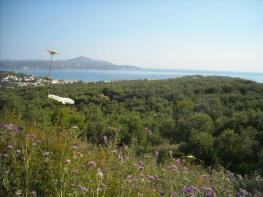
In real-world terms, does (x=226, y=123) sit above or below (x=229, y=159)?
above

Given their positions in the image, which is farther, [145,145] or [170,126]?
[170,126]

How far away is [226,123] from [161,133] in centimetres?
355

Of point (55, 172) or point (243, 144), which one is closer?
point (55, 172)

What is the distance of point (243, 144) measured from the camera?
23.3ft

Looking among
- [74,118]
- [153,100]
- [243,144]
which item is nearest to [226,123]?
[243,144]

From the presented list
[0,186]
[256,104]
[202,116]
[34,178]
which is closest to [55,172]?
[34,178]

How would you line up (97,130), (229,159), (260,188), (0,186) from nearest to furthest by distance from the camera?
(0,186)
(260,188)
(229,159)
(97,130)

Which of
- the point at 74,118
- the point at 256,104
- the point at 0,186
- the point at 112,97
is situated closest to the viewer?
the point at 0,186

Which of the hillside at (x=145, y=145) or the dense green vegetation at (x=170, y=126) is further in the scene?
the dense green vegetation at (x=170, y=126)

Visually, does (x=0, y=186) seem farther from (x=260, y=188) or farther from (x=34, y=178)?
(x=260, y=188)

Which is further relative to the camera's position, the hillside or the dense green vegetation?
the dense green vegetation

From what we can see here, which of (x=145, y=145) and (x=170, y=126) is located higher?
(x=170, y=126)

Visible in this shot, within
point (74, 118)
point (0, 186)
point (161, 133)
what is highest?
point (0, 186)

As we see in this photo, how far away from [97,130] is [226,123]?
677cm
